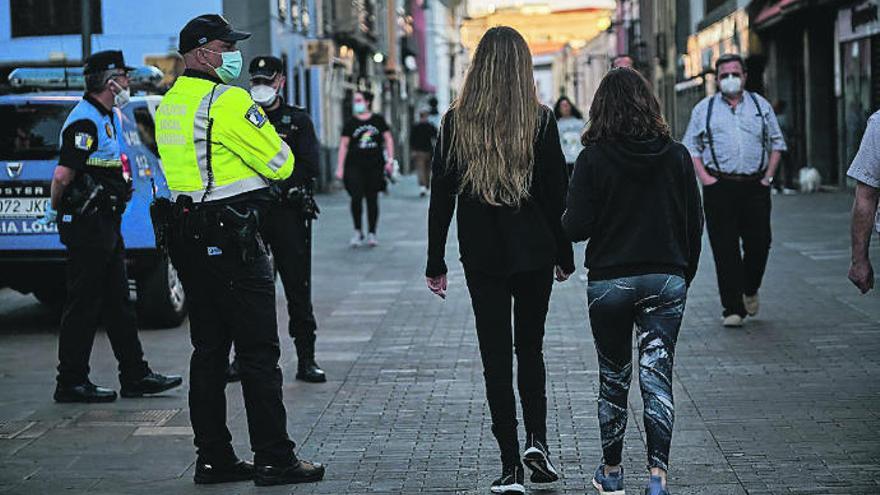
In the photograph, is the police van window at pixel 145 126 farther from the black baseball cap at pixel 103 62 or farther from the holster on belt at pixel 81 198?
the holster on belt at pixel 81 198

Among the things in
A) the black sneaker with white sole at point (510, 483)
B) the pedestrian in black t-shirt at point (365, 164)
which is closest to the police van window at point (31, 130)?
the black sneaker with white sole at point (510, 483)

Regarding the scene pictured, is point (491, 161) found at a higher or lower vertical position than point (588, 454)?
higher

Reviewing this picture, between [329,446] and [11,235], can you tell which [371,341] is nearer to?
[11,235]

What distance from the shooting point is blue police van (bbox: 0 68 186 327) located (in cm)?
1124

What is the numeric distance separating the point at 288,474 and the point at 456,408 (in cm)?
176

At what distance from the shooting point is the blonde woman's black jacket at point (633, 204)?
5852mm

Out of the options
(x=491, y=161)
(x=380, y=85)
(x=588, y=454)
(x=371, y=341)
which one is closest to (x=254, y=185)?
(x=491, y=161)

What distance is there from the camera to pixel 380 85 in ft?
190

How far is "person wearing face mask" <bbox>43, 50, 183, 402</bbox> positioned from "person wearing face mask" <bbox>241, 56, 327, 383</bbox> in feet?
2.45

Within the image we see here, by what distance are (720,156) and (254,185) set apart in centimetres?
494

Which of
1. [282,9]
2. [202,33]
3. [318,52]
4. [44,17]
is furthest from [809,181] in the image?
[202,33]

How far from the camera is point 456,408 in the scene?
8.19 metres

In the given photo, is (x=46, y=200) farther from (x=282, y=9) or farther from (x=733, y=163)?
(x=282, y=9)

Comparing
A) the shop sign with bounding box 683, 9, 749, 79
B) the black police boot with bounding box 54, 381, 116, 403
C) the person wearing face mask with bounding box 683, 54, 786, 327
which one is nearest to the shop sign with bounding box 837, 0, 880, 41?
the shop sign with bounding box 683, 9, 749, 79
